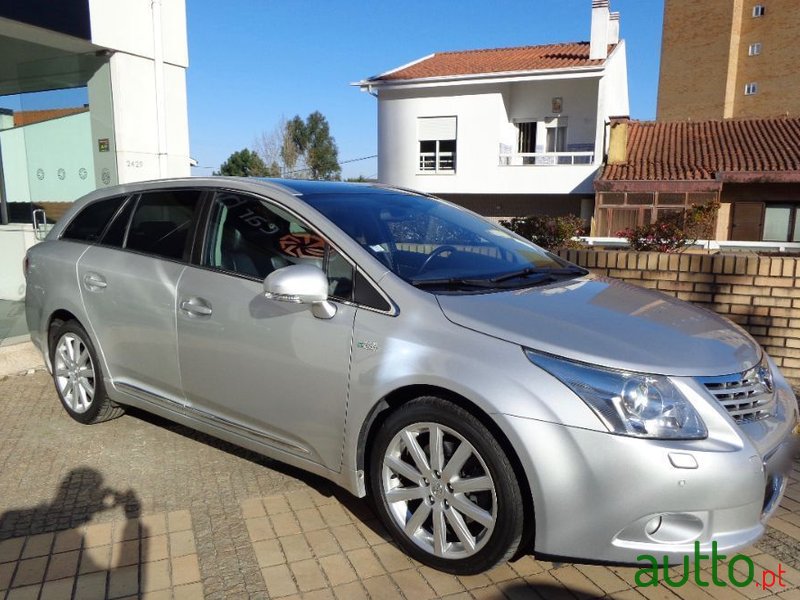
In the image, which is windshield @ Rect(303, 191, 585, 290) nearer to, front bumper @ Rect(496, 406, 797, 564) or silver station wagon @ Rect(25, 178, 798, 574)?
silver station wagon @ Rect(25, 178, 798, 574)

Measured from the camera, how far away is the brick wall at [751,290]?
5039 millimetres

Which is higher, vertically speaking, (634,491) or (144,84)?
(144,84)

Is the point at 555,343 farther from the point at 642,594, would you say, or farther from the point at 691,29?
the point at 691,29

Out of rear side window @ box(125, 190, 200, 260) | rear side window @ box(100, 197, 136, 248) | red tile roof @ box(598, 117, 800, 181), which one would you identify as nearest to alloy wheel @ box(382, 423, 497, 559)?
rear side window @ box(125, 190, 200, 260)

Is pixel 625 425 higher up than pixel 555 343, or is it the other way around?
pixel 555 343

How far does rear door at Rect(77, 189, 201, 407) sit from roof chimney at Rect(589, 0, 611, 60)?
2501 cm

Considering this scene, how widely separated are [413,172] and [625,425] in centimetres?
2587

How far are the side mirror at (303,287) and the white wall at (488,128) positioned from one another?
24.3 meters

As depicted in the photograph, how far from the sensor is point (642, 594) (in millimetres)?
2570

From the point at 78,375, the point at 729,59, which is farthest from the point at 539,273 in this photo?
the point at 729,59

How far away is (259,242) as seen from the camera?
3344 mm

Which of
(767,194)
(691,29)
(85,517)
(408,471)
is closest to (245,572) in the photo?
(408,471)

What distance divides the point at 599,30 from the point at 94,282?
2545cm

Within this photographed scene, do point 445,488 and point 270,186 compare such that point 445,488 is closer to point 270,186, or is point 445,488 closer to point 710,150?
point 270,186
